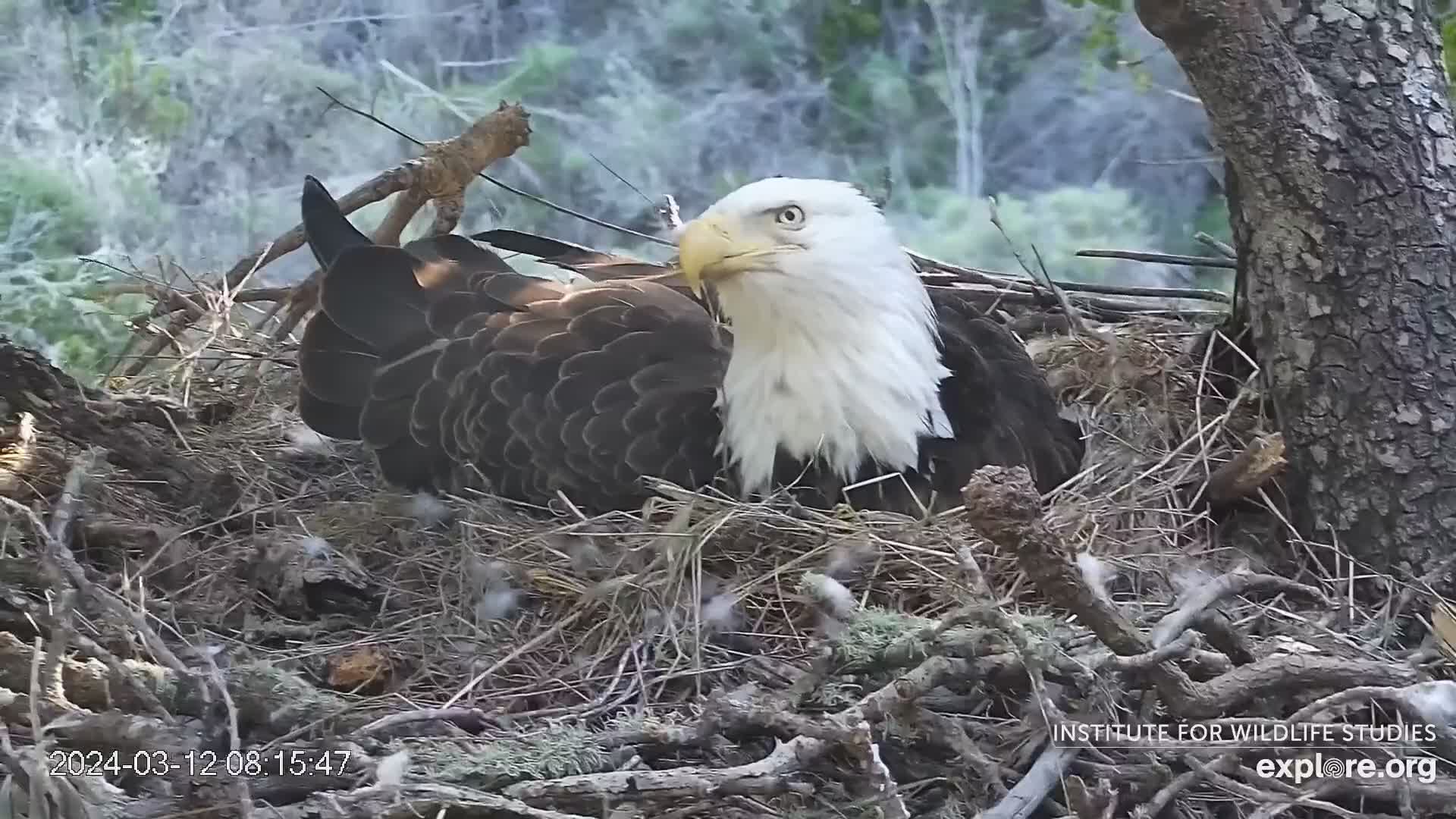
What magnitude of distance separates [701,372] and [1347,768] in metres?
0.89

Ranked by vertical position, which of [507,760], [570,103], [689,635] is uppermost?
[570,103]

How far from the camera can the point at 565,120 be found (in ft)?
7.63

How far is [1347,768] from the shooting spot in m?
1.06

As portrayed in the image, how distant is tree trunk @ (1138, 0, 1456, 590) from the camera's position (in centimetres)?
134

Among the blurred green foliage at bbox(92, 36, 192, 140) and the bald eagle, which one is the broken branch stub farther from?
the blurred green foliage at bbox(92, 36, 192, 140)

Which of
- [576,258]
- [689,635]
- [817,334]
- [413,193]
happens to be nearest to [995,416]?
[817,334]

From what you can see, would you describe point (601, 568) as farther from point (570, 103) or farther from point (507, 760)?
point (570, 103)

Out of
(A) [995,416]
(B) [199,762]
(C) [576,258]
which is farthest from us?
(C) [576,258]

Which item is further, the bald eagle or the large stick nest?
the bald eagle

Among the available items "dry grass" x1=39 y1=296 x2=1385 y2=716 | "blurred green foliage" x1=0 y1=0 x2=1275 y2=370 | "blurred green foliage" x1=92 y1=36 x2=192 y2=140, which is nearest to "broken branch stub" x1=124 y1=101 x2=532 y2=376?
"blurred green foliage" x1=0 y1=0 x2=1275 y2=370

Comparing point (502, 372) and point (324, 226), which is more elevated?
point (324, 226)

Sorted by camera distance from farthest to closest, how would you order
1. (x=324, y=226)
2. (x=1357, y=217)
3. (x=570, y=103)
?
(x=570, y=103), (x=324, y=226), (x=1357, y=217)

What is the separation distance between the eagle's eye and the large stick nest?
32cm

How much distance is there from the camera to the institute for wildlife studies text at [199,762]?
39.6 inches
